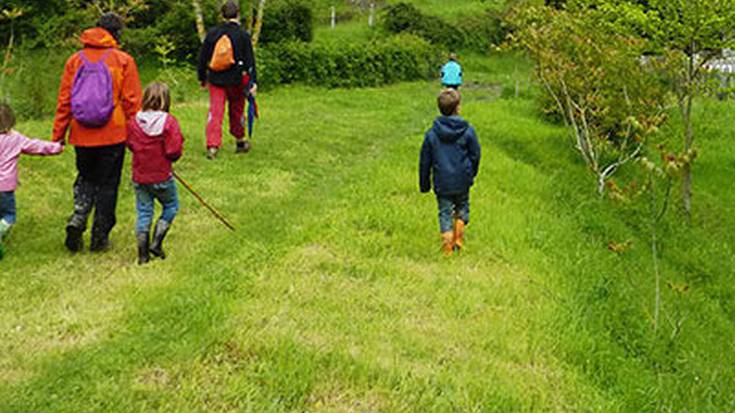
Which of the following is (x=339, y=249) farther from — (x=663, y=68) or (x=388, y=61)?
(x=388, y=61)

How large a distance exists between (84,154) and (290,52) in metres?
16.4

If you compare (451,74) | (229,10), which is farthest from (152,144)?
(451,74)

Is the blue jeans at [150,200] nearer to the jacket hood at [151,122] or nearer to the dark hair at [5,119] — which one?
the jacket hood at [151,122]

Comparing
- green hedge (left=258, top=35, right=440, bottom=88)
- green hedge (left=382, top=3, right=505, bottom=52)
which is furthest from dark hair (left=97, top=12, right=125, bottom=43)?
green hedge (left=382, top=3, right=505, bottom=52)

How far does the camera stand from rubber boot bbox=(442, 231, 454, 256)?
7.09m

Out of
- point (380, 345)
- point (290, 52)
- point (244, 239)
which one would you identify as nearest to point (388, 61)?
point (290, 52)

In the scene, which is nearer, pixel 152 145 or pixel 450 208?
pixel 152 145

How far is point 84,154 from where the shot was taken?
652 cm

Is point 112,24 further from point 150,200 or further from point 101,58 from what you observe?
point 150,200

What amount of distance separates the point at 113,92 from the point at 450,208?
3.22 metres

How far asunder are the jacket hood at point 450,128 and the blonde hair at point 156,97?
2.43m

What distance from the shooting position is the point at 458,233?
286 inches

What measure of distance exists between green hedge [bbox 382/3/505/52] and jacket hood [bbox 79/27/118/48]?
26.4 meters

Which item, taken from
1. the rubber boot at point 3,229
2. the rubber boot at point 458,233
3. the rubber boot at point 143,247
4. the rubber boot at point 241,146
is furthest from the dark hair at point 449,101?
the rubber boot at point 241,146
